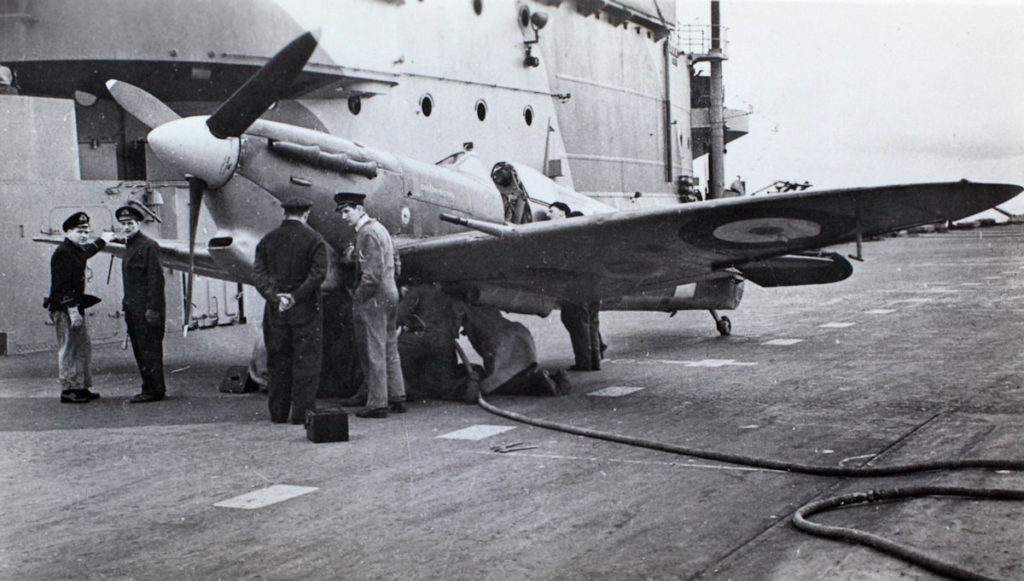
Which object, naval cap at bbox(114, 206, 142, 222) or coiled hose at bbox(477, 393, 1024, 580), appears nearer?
coiled hose at bbox(477, 393, 1024, 580)

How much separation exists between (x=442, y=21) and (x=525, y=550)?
13281mm

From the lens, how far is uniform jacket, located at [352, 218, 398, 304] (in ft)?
24.4

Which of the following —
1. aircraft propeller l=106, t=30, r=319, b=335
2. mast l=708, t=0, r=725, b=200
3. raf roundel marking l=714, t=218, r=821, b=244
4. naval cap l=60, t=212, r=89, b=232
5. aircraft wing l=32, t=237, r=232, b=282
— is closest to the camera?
raf roundel marking l=714, t=218, r=821, b=244

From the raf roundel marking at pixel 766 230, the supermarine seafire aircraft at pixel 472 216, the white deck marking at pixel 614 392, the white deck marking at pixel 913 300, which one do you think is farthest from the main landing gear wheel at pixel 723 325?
the raf roundel marking at pixel 766 230

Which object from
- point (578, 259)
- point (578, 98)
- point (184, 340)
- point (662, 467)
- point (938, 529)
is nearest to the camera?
point (938, 529)

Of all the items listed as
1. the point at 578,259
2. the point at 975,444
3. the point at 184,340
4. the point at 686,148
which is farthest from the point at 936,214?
the point at 686,148

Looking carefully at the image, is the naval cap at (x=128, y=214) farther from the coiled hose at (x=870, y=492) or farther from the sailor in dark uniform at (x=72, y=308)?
the coiled hose at (x=870, y=492)

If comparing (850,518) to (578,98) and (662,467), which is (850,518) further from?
(578,98)

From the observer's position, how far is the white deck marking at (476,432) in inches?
261

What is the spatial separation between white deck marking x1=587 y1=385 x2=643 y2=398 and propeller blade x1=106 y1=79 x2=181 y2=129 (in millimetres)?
4322

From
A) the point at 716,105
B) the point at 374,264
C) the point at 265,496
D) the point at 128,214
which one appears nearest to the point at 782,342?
the point at 374,264

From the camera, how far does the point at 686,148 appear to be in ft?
93.8

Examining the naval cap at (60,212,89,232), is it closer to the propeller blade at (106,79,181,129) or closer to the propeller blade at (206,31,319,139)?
the propeller blade at (106,79,181,129)

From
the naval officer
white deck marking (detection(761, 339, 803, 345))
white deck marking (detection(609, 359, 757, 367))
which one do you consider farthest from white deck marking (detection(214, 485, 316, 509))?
white deck marking (detection(761, 339, 803, 345))
